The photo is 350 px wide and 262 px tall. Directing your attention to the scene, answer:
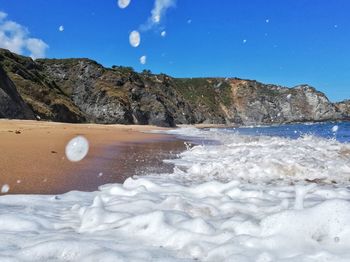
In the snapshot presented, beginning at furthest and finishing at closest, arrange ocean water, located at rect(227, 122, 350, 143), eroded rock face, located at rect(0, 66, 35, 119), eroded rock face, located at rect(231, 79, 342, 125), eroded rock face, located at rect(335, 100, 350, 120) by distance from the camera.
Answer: eroded rock face, located at rect(335, 100, 350, 120) → eroded rock face, located at rect(231, 79, 342, 125) → eroded rock face, located at rect(0, 66, 35, 119) → ocean water, located at rect(227, 122, 350, 143)

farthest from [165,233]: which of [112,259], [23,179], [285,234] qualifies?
[23,179]

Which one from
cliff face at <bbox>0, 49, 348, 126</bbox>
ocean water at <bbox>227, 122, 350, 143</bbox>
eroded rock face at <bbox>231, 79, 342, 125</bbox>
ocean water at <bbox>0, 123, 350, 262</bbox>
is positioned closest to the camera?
ocean water at <bbox>0, 123, 350, 262</bbox>

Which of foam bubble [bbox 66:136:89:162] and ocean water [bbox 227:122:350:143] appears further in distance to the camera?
ocean water [bbox 227:122:350:143]

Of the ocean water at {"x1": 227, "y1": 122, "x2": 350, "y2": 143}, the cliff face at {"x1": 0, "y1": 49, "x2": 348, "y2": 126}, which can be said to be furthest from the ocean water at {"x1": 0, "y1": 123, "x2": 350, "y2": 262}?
the cliff face at {"x1": 0, "y1": 49, "x2": 348, "y2": 126}

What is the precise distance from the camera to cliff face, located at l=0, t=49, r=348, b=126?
5459 centimetres

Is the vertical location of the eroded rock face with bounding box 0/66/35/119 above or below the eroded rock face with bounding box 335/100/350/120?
below

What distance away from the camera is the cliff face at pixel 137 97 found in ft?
179

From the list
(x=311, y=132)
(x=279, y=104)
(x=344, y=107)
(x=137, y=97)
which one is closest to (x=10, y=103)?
(x=311, y=132)

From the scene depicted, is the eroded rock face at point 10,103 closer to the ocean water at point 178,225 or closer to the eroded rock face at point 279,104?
the ocean water at point 178,225

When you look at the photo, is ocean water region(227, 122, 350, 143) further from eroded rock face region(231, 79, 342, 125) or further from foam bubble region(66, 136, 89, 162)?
eroded rock face region(231, 79, 342, 125)

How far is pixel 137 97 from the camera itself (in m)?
89.1

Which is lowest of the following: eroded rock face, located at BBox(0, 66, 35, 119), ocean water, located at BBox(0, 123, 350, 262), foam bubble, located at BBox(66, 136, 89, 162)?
ocean water, located at BBox(0, 123, 350, 262)

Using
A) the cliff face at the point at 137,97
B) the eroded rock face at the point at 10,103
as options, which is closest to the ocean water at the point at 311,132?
the eroded rock face at the point at 10,103

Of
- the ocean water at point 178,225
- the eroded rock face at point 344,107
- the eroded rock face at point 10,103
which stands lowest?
the ocean water at point 178,225
